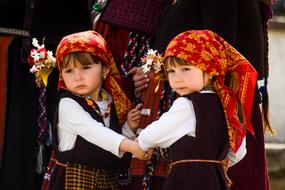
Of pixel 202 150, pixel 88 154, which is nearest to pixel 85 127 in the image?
pixel 88 154

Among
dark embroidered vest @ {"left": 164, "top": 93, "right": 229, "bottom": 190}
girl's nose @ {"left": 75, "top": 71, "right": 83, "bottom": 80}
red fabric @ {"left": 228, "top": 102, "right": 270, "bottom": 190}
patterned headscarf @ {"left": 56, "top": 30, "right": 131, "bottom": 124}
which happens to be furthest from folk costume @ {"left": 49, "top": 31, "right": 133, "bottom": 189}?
red fabric @ {"left": 228, "top": 102, "right": 270, "bottom": 190}

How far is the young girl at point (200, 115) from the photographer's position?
3535mm

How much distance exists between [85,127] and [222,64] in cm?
69

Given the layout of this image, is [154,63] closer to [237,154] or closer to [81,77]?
[81,77]

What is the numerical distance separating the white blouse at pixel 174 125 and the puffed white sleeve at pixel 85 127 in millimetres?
224

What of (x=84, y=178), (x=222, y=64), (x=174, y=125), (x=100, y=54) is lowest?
(x=84, y=178)

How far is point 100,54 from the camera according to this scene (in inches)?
154

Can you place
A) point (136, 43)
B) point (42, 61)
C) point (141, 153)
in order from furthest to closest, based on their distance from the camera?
point (136, 43) < point (42, 61) < point (141, 153)

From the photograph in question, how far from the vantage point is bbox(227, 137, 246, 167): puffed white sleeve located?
12.1ft

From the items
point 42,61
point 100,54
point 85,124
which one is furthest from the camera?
point 42,61

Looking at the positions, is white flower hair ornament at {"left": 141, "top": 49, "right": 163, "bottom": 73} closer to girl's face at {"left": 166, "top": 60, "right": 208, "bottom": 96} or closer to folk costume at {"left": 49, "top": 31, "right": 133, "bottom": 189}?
girl's face at {"left": 166, "top": 60, "right": 208, "bottom": 96}

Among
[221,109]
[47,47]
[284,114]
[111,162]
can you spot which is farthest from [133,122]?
[284,114]

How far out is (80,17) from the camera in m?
4.66

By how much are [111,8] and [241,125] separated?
36.4 inches
